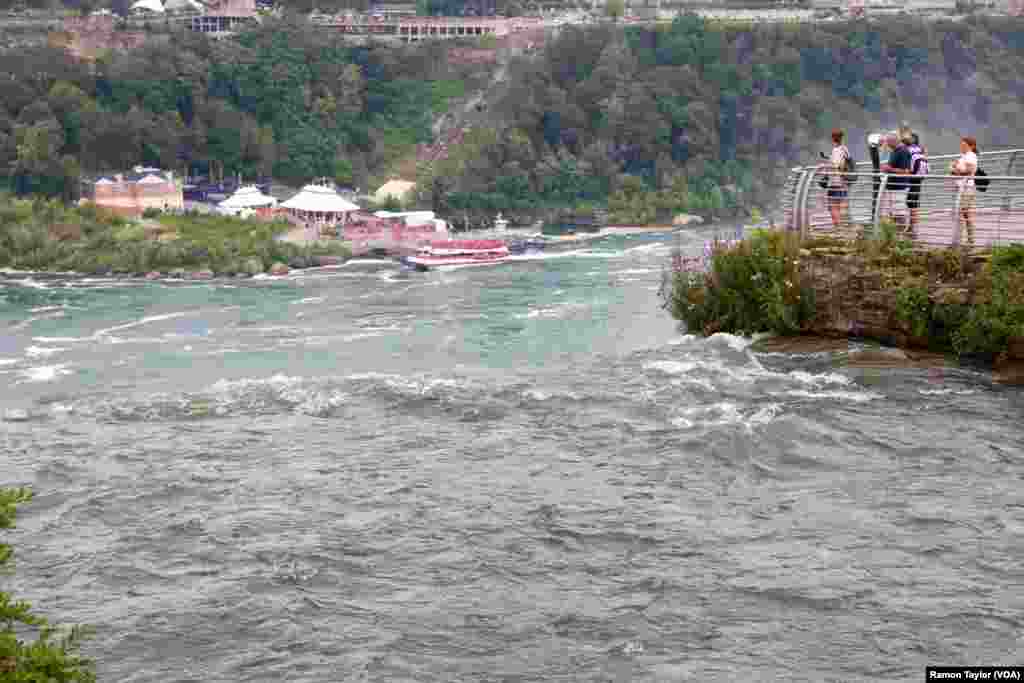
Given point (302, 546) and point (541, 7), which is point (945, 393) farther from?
point (541, 7)

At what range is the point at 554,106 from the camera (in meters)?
101

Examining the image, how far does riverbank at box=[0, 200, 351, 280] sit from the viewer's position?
62188mm

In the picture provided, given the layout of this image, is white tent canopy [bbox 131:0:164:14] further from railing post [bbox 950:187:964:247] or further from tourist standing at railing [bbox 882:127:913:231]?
railing post [bbox 950:187:964:247]

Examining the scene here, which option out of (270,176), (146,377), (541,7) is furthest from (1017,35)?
(146,377)

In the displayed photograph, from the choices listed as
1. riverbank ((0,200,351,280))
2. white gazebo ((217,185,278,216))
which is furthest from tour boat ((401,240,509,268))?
white gazebo ((217,185,278,216))

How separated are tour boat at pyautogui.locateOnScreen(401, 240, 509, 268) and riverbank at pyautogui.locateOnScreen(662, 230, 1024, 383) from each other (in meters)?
44.5

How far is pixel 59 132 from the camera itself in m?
84.8

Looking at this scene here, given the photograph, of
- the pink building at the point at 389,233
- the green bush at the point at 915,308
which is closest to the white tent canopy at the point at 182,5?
the pink building at the point at 389,233

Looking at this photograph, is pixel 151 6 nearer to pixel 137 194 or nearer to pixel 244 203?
pixel 137 194

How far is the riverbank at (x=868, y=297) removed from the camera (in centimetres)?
1684

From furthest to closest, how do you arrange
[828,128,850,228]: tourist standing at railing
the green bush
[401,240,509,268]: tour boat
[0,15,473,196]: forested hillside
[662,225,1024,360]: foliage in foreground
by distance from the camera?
1. [0,15,473,196]: forested hillside
2. [401,240,509,268]: tour boat
3. [828,128,850,228]: tourist standing at railing
4. the green bush
5. [662,225,1024,360]: foliage in foreground

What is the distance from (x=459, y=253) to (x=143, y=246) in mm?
13159

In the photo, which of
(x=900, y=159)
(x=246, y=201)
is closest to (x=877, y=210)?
(x=900, y=159)

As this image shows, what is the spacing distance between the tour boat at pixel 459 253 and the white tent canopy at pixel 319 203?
12.0 metres
